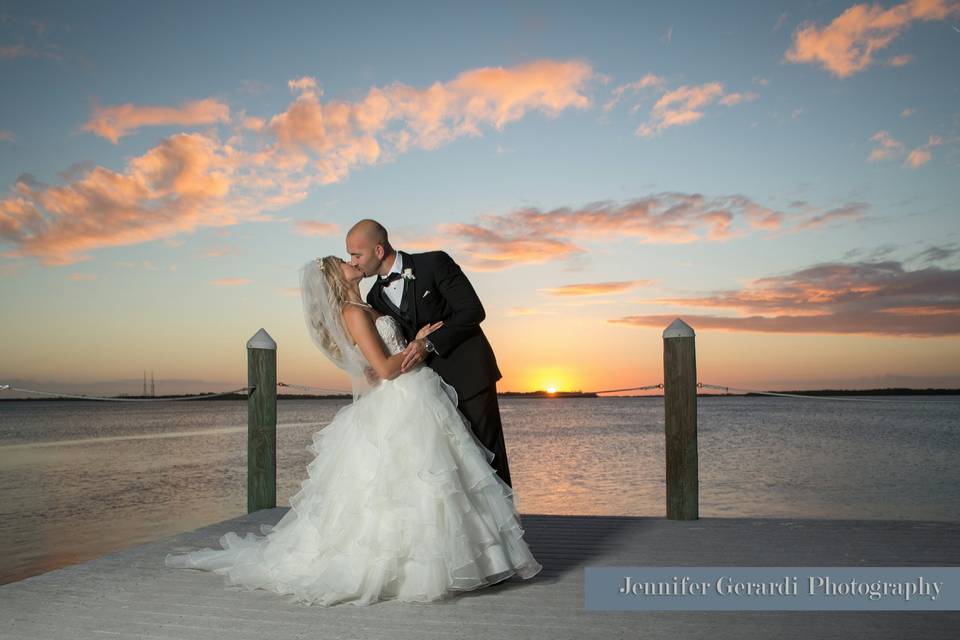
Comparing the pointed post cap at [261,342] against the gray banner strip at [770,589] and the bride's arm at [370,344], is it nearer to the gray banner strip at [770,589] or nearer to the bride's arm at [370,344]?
the bride's arm at [370,344]

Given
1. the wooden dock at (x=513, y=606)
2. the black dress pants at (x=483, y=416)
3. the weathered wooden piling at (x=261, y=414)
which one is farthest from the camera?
the weathered wooden piling at (x=261, y=414)

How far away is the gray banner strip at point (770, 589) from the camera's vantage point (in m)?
3.33

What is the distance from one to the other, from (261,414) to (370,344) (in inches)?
104

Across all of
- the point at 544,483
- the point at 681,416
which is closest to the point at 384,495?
the point at 681,416

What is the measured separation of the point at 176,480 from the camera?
1522 cm

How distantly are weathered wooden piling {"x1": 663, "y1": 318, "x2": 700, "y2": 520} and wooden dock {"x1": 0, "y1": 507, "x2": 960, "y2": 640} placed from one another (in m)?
0.51

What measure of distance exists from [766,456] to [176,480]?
47.6 feet

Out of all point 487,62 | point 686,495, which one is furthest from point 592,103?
point 686,495

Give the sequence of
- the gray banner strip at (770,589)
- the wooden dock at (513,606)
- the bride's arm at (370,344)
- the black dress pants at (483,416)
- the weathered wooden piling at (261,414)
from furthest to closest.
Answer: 1. the weathered wooden piling at (261,414)
2. the black dress pants at (483,416)
3. the bride's arm at (370,344)
4. the gray banner strip at (770,589)
5. the wooden dock at (513,606)

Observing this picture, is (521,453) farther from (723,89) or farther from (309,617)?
(309,617)

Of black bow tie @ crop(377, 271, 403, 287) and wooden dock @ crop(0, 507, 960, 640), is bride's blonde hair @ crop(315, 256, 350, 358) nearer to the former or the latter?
black bow tie @ crop(377, 271, 403, 287)

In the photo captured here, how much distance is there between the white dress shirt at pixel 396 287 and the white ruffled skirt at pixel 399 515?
384mm

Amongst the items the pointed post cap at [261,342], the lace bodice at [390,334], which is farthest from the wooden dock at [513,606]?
the pointed post cap at [261,342]

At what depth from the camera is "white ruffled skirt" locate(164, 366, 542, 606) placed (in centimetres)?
343
